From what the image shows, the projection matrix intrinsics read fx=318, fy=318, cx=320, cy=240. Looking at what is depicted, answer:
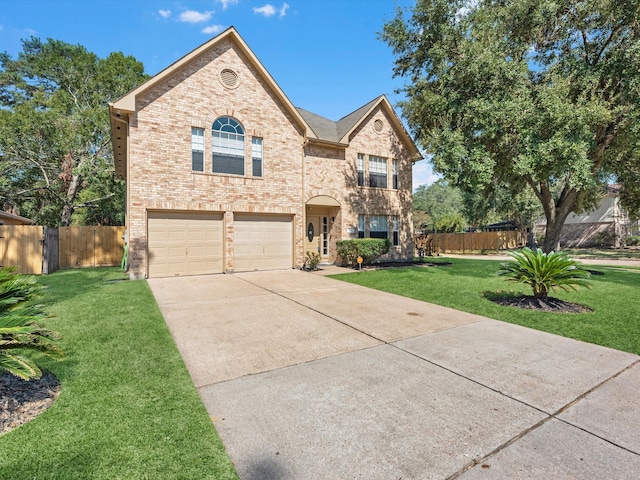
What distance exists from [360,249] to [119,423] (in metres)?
Result: 12.1

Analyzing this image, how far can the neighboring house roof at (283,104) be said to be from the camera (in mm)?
11242

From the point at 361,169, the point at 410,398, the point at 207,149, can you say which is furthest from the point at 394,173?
the point at 410,398

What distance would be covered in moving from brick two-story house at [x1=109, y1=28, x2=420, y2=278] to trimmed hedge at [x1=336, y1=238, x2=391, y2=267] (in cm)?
100

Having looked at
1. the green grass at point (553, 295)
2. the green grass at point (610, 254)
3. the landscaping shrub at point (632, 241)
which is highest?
the landscaping shrub at point (632, 241)

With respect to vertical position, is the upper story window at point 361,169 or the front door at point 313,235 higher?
the upper story window at point 361,169

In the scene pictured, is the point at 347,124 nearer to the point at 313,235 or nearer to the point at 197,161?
the point at 313,235

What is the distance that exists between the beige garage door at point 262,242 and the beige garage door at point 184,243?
2.42ft

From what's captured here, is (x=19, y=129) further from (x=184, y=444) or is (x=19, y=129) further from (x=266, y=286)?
(x=184, y=444)

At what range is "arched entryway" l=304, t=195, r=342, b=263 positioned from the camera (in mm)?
15695

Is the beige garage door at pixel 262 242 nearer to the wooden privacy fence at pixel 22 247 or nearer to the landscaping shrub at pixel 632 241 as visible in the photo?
the wooden privacy fence at pixel 22 247

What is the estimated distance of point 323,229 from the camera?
16.3 m

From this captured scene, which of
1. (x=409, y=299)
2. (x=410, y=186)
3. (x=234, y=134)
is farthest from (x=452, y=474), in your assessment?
(x=410, y=186)

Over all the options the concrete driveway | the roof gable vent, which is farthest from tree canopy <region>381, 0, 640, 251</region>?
the concrete driveway

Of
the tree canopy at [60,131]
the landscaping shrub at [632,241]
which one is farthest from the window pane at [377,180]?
the landscaping shrub at [632,241]
